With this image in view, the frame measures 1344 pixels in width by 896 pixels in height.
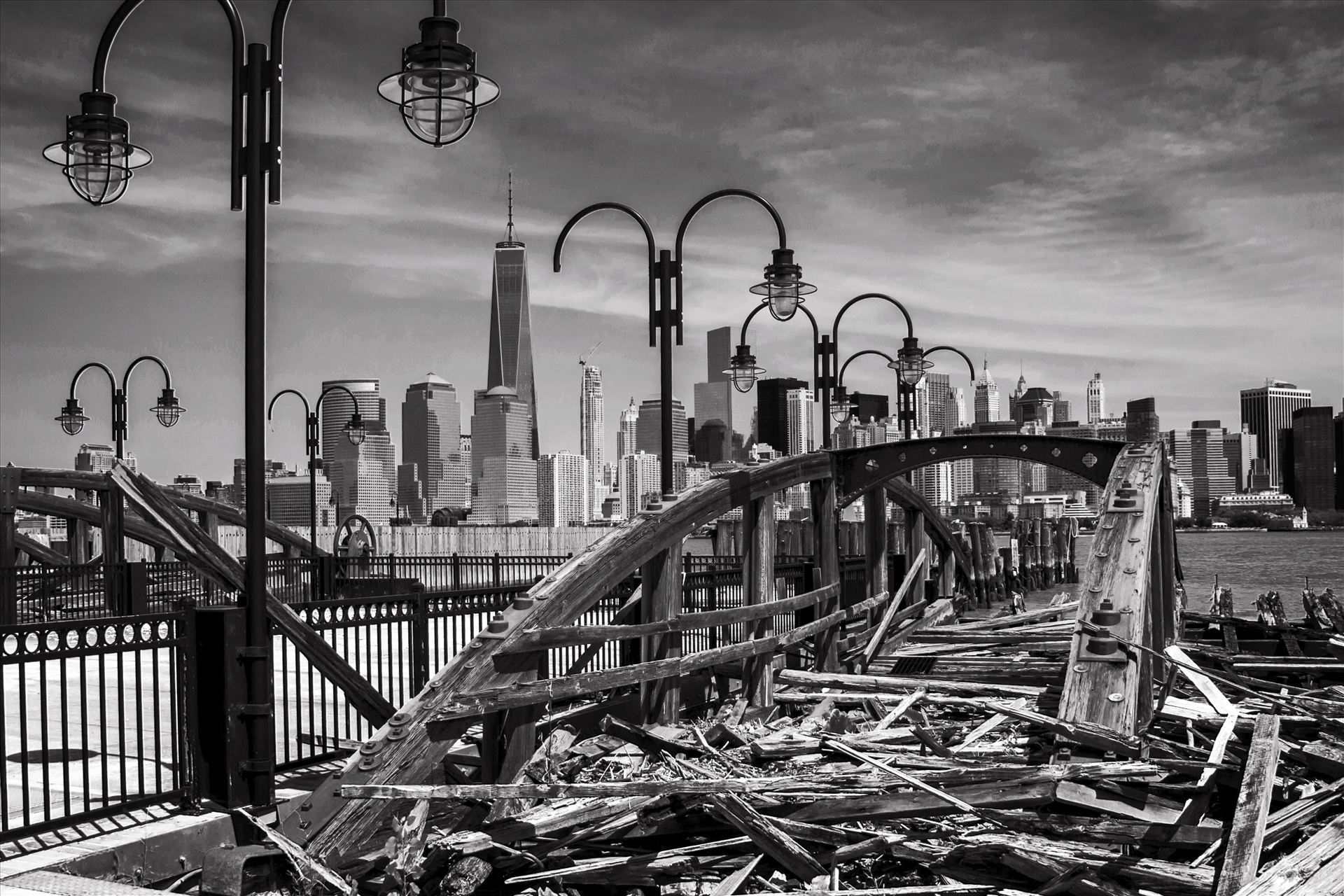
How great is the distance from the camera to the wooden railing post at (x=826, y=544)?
37.7 ft

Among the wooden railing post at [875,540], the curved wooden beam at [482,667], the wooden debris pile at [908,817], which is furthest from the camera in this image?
the wooden railing post at [875,540]

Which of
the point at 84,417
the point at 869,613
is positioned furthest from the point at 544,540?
the point at 869,613

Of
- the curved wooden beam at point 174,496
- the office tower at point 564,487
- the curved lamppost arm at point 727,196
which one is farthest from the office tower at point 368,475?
the curved lamppost arm at point 727,196

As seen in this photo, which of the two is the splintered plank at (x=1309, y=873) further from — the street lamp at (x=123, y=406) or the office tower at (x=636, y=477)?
the office tower at (x=636, y=477)

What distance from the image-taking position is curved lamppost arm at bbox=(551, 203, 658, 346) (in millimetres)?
14172

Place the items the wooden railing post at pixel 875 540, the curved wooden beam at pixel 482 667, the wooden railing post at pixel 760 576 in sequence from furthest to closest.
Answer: the wooden railing post at pixel 875 540 → the wooden railing post at pixel 760 576 → the curved wooden beam at pixel 482 667

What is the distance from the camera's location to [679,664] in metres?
8.63

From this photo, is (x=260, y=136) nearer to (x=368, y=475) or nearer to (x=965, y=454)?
(x=965, y=454)

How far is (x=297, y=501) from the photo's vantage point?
128m

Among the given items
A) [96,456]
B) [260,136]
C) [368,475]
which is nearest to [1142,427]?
[260,136]

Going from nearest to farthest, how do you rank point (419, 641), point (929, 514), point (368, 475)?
point (419, 641) → point (929, 514) → point (368, 475)

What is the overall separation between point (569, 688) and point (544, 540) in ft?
179

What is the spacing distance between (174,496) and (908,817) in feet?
80.0

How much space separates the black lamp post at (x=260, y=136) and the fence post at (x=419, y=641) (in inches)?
116
